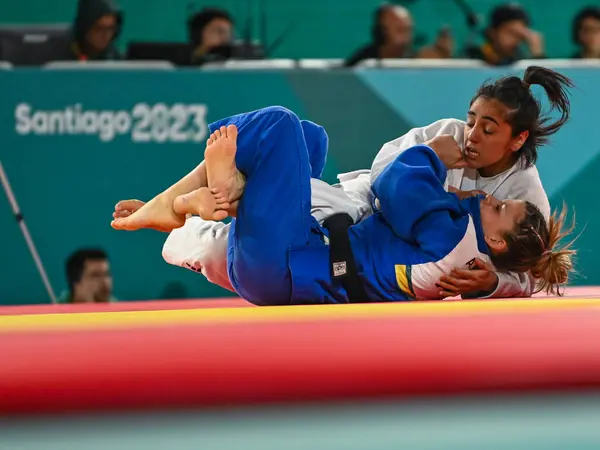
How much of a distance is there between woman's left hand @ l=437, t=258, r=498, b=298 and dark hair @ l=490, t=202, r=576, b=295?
3 centimetres

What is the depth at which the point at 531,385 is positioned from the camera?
150 cm

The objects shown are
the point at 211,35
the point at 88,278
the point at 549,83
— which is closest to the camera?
the point at 549,83

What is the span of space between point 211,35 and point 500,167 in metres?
2.09

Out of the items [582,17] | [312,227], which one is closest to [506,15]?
[582,17]

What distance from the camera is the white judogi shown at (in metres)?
2.05

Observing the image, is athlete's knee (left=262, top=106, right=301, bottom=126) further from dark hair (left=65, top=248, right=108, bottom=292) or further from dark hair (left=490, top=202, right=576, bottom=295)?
dark hair (left=65, top=248, right=108, bottom=292)

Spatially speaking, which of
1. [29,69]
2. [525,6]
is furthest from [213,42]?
[525,6]

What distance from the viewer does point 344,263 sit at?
1922 mm

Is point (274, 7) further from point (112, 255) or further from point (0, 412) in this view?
point (0, 412)

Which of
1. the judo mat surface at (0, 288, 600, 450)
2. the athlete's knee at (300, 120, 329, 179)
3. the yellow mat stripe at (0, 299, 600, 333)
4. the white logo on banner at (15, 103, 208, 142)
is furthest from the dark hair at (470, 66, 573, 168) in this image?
the white logo on banner at (15, 103, 208, 142)

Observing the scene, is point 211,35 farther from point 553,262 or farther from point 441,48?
point 553,262

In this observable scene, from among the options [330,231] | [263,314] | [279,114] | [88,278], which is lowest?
[88,278]

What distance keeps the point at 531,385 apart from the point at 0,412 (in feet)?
2.75

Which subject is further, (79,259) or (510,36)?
(510,36)
